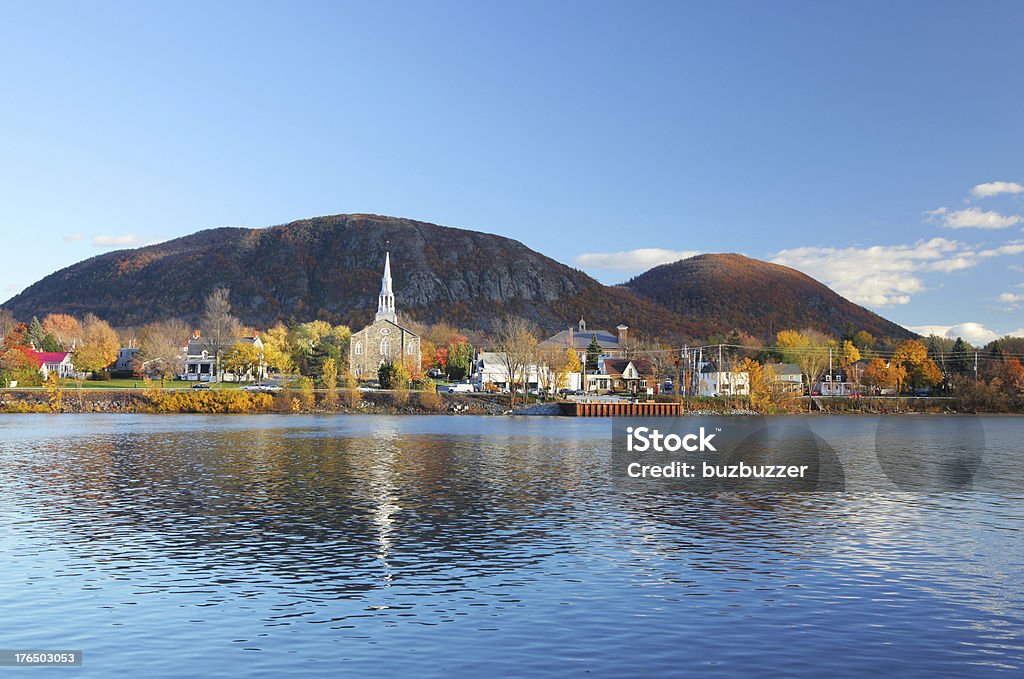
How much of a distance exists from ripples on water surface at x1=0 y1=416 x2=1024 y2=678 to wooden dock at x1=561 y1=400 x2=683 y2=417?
7542cm

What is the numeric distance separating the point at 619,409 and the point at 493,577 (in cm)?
10263

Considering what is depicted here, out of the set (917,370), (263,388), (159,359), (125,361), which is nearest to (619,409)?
(263,388)

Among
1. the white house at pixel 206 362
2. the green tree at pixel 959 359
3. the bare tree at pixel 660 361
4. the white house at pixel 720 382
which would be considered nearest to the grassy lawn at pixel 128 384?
the white house at pixel 206 362

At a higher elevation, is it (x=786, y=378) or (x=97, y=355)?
(x=97, y=355)

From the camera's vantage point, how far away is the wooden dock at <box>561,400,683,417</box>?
12125 cm

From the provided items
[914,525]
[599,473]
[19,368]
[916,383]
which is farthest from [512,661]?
[916,383]

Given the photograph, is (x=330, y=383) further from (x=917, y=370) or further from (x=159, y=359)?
(x=917, y=370)

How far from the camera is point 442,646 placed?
1762 cm

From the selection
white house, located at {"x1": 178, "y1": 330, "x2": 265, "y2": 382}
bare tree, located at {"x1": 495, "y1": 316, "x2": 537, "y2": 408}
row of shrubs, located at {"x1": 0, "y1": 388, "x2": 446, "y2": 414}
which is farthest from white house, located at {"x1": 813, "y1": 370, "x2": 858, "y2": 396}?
white house, located at {"x1": 178, "y1": 330, "x2": 265, "y2": 382}

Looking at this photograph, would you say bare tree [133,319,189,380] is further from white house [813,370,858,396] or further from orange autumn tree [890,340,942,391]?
orange autumn tree [890,340,942,391]

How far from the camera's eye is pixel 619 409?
12488 centimetres

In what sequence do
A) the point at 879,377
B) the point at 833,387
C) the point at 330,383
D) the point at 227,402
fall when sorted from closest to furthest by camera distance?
the point at 227,402, the point at 330,383, the point at 879,377, the point at 833,387

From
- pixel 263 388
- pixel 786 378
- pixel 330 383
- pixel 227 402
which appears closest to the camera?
pixel 227 402

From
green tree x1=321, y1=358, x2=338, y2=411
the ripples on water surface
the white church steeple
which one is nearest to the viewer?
the ripples on water surface
